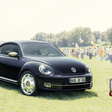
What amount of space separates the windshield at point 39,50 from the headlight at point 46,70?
0.93 m

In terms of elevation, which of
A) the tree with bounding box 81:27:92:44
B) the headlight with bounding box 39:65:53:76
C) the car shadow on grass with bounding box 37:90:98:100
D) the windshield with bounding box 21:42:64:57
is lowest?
the car shadow on grass with bounding box 37:90:98:100

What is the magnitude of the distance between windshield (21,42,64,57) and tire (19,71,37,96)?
73 cm

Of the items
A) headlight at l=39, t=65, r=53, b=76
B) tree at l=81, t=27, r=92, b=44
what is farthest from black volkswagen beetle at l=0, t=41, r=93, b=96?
tree at l=81, t=27, r=92, b=44

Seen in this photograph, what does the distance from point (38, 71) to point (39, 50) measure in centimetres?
141

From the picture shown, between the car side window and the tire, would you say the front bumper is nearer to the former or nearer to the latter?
the tire

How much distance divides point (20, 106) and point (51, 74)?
1.15 m

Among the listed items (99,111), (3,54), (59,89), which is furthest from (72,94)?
(3,54)

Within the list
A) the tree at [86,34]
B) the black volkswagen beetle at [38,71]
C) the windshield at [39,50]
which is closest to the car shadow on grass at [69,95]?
the black volkswagen beetle at [38,71]

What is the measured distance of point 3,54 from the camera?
23.3ft

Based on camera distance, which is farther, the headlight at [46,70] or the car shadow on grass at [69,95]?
the car shadow on grass at [69,95]

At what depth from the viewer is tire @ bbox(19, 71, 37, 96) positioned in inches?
217

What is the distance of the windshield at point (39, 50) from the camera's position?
6.36 meters

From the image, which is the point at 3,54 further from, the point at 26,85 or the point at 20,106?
the point at 20,106

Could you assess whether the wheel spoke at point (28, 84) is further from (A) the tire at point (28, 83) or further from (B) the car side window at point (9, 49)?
(B) the car side window at point (9, 49)
